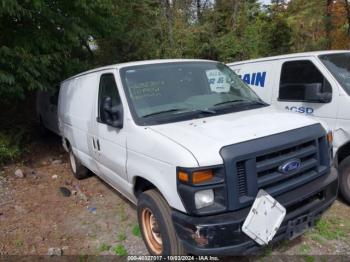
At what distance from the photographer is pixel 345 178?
4375mm

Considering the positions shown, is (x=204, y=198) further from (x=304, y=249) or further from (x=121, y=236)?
(x=121, y=236)

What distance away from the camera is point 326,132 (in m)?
3.38

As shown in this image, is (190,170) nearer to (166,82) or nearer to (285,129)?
(285,129)

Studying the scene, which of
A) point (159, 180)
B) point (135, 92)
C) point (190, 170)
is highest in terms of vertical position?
point (135, 92)

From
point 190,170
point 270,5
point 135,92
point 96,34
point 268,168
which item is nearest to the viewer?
point 190,170

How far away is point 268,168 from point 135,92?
67.4 inches

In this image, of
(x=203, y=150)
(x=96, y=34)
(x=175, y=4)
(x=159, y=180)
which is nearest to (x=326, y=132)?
(x=203, y=150)

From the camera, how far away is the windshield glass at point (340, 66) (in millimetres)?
4504

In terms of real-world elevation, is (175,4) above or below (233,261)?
above

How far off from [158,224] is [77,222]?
1.99 metres

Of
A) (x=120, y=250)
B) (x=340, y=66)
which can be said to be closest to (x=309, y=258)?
(x=120, y=250)

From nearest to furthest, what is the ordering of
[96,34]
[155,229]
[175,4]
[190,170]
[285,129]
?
[190,170], [285,129], [155,229], [96,34], [175,4]

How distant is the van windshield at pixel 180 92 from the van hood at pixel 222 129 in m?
0.20

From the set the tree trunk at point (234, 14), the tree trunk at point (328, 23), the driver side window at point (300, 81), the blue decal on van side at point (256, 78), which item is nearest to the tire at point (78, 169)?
the blue decal on van side at point (256, 78)
